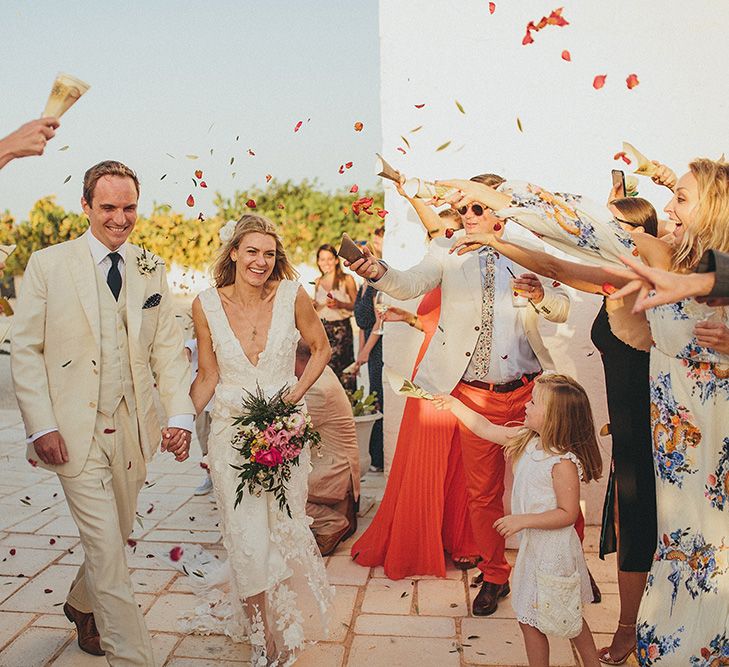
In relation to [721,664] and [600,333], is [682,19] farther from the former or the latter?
[721,664]

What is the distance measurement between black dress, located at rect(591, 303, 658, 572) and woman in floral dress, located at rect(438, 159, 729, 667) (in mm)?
639

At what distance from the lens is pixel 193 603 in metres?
4.53

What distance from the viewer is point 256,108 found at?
5.05 m

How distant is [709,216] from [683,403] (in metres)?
0.70

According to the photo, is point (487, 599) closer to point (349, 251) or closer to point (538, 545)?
point (538, 545)

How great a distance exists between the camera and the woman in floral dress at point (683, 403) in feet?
9.43

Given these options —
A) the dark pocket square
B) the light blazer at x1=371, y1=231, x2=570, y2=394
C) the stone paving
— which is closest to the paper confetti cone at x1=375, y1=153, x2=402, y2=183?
the light blazer at x1=371, y1=231, x2=570, y2=394

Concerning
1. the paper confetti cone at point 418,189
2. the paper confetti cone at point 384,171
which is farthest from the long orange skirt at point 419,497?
the paper confetti cone at point 384,171

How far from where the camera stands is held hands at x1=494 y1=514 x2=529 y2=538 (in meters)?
3.19

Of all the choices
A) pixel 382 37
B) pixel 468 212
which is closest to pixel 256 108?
pixel 382 37

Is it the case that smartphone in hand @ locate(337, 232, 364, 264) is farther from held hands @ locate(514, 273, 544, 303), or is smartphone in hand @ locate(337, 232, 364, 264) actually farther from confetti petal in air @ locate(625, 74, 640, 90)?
confetti petal in air @ locate(625, 74, 640, 90)

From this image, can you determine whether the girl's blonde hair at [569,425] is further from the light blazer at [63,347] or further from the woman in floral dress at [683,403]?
the light blazer at [63,347]

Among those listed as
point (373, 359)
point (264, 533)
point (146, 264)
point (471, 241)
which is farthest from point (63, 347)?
point (373, 359)

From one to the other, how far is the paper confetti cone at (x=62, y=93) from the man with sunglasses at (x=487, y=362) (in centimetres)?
193
